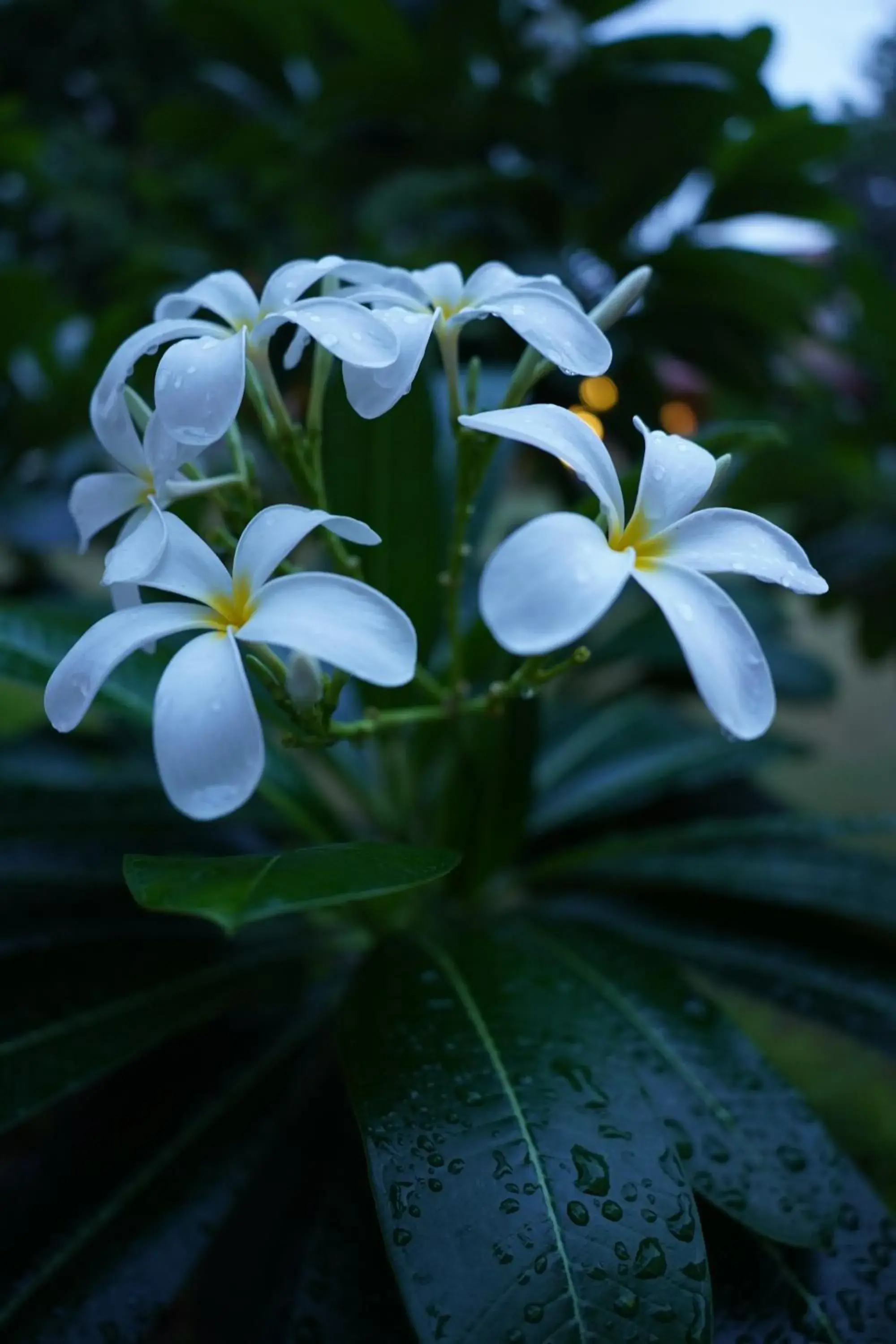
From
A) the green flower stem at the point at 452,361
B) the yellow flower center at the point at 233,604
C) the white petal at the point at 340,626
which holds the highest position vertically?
the green flower stem at the point at 452,361

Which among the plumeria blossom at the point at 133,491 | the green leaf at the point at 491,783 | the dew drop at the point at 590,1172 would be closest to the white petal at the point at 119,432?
the plumeria blossom at the point at 133,491

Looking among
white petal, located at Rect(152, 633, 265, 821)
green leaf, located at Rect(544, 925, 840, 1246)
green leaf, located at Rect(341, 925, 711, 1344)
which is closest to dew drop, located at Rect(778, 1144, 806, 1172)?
green leaf, located at Rect(544, 925, 840, 1246)

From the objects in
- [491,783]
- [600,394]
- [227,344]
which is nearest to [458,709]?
[491,783]

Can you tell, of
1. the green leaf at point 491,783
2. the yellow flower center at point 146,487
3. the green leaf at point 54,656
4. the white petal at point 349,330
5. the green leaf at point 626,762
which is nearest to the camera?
the white petal at point 349,330

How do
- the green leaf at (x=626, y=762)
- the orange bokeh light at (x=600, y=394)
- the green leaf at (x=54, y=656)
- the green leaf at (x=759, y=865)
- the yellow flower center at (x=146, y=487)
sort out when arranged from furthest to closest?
the orange bokeh light at (x=600, y=394) < the green leaf at (x=626, y=762) < the green leaf at (x=759, y=865) < the green leaf at (x=54, y=656) < the yellow flower center at (x=146, y=487)

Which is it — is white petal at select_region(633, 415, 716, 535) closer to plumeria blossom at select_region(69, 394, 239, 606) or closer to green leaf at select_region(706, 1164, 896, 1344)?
plumeria blossom at select_region(69, 394, 239, 606)

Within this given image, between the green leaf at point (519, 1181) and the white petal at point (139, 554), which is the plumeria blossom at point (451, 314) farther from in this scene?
the green leaf at point (519, 1181)

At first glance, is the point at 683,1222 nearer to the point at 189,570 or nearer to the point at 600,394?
the point at 189,570
